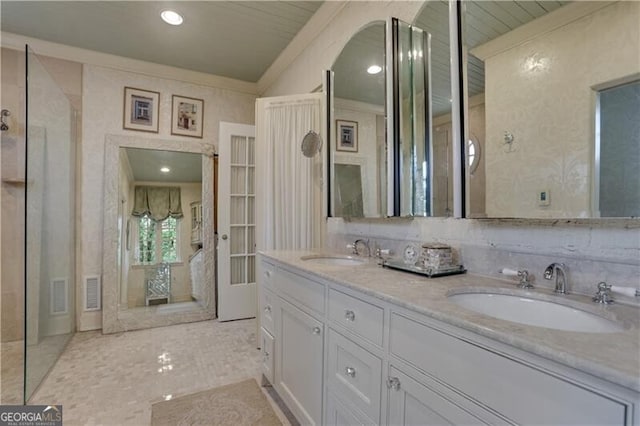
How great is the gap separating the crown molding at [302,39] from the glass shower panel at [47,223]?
1.79 meters

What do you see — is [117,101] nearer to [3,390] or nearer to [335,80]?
[335,80]

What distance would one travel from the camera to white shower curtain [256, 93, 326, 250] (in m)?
2.50

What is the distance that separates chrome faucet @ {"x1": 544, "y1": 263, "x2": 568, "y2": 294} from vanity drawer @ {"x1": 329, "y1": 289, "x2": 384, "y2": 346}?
0.57 m

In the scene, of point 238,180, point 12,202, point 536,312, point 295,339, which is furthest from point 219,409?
point 12,202

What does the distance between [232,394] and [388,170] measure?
1.67 m

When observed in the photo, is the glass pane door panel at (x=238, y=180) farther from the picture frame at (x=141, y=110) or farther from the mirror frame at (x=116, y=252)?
the picture frame at (x=141, y=110)

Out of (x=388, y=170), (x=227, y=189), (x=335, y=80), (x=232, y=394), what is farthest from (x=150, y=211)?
(x=388, y=170)

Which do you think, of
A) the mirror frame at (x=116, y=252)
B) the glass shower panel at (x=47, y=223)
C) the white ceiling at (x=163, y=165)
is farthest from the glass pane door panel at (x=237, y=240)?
the glass shower panel at (x=47, y=223)

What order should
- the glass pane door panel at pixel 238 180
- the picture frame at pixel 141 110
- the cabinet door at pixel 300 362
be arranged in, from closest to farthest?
the cabinet door at pixel 300 362, the picture frame at pixel 141 110, the glass pane door panel at pixel 238 180

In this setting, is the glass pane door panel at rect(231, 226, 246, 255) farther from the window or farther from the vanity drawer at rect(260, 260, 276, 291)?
the vanity drawer at rect(260, 260, 276, 291)

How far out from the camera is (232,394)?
6.28 feet

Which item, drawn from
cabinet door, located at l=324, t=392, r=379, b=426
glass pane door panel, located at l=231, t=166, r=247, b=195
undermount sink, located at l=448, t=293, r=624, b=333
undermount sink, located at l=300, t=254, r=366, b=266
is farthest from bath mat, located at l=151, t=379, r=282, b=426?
glass pane door panel, located at l=231, t=166, r=247, b=195

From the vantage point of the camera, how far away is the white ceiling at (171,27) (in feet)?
7.35

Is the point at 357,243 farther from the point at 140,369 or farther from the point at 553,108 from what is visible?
the point at 140,369
